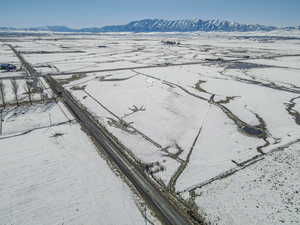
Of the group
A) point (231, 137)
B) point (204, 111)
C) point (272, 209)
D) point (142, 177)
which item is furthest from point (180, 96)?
point (272, 209)

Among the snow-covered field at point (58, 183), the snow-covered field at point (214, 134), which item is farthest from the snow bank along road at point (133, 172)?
the snow-covered field at point (214, 134)

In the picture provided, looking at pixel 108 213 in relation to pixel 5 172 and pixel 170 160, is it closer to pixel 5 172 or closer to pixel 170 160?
pixel 170 160

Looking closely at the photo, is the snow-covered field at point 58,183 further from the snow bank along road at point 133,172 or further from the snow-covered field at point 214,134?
the snow-covered field at point 214,134

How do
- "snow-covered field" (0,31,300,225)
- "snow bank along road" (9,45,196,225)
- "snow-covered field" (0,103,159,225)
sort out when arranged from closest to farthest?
"snow-covered field" (0,103,159,225)
"snow bank along road" (9,45,196,225)
"snow-covered field" (0,31,300,225)

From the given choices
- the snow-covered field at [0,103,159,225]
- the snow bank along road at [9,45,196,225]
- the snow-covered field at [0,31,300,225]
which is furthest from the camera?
the snow-covered field at [0,31,300,225]

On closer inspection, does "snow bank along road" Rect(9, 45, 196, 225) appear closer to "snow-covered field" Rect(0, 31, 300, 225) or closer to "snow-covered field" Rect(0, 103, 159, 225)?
"snow-covered field" Rect(0, 103, 159, 225)

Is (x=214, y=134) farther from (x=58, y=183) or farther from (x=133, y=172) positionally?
(x=58, y=183)

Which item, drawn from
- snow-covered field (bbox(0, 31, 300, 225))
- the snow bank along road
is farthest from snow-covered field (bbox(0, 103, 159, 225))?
snow-covered field (bbox(0, 31, 300, 225))

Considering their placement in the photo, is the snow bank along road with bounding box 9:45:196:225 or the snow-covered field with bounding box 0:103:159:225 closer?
the snow-covered field with bounding box 0:103:159:225
